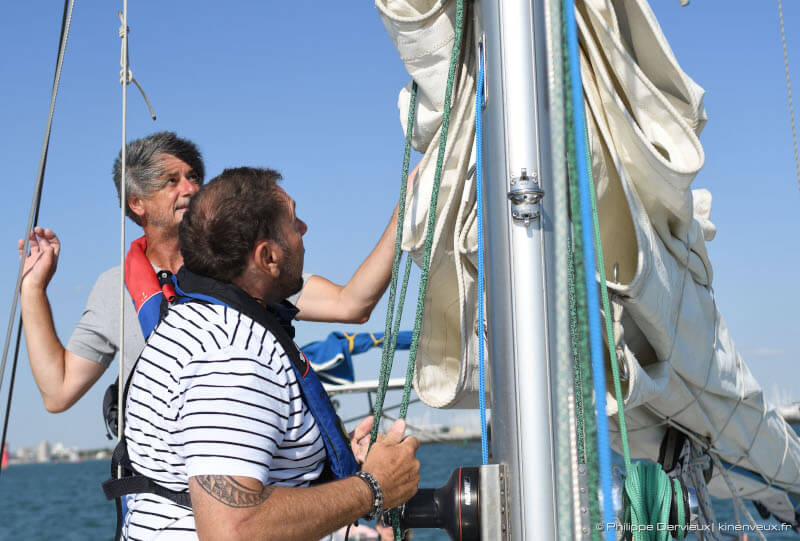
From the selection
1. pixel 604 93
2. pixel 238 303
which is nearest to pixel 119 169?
pixel 238 303

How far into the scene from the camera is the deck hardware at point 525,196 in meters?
1.34

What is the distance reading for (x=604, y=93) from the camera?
6.07ft

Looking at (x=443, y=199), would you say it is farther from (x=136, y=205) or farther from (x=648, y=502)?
(x=136, y=205)

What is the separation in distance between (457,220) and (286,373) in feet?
2.57

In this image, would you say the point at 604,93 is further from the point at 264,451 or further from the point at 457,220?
the point at 264,451

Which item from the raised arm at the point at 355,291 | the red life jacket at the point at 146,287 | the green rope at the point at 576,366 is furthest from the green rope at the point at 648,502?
the red life jacket at the point at 146,287

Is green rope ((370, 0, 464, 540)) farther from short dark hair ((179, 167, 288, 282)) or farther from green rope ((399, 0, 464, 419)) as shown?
short dark hair ((179, 167, 288, 282))

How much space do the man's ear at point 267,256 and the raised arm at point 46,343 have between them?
102 centimetres

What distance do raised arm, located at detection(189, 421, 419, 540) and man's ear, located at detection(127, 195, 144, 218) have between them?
4.22 feet

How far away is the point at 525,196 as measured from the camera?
1337 mm

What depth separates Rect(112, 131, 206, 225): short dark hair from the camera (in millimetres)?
2471

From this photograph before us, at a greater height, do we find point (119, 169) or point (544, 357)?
point (119, 169)

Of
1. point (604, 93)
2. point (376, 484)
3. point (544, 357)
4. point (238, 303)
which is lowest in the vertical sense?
point (376, 484)

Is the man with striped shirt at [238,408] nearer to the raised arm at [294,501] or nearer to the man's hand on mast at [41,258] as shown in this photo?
the raised arm at [294,501]
